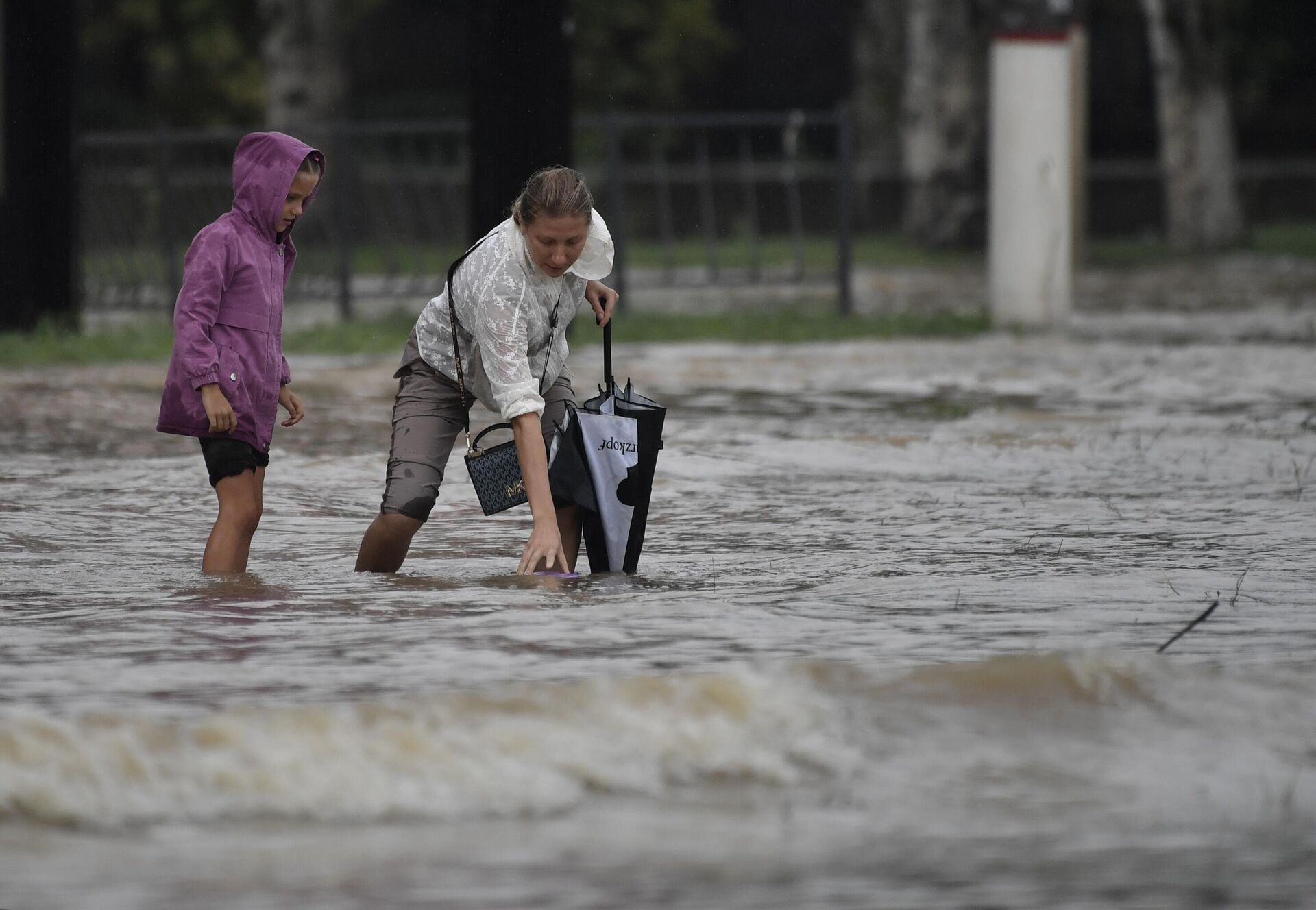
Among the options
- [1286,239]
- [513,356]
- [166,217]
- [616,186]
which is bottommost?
[1286,239]

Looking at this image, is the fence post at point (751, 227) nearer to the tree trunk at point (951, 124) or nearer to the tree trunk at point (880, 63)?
the tree trunk at point (951, 124)

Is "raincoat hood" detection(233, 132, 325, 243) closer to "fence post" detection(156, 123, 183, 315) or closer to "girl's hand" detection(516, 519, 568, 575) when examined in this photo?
"girl's hand" detection(516, 519, 568, 575)

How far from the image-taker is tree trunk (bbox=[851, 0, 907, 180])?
34.4 meters

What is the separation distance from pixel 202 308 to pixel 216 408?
28 centimetres

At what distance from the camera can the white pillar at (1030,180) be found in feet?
48.5

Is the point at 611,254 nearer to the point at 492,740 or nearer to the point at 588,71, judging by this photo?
the point at 492,740

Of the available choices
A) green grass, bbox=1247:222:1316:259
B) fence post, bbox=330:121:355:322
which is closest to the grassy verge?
fence post, bbox=330:121:355:322

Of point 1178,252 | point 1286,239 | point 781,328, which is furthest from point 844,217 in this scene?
point 1286,239

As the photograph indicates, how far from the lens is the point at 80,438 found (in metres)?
9.72

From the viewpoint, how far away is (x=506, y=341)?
580cm

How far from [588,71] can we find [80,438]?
24.9 meters

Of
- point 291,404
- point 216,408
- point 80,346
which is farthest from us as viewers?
point 80,346

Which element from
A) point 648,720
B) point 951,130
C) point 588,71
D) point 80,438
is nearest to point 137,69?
point 588,71

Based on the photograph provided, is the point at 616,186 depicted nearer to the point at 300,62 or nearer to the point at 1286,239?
the point at 300,62
